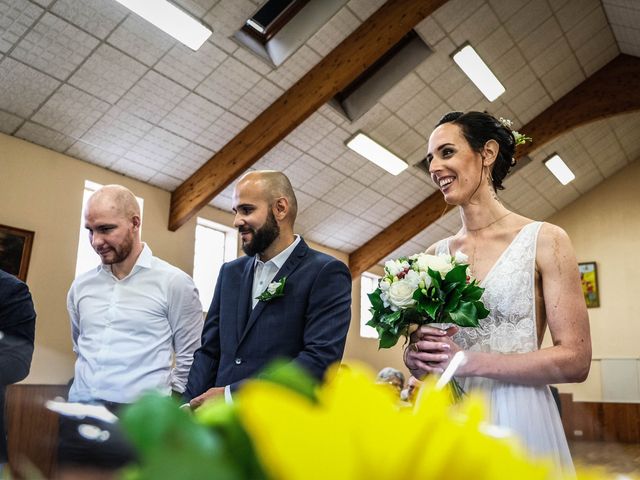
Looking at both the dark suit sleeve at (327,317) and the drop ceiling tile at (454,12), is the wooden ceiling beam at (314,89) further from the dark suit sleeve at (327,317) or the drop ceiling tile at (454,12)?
the dark suit sleeve at (327,317)

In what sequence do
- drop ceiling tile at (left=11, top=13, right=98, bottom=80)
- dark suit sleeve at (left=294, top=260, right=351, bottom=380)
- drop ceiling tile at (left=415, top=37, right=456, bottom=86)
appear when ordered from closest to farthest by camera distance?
1. dark suit sleeve at (left=294, top=260, right=351, bottom=380)
2. drop ceiling tile at (left=11, top=13, right=98, bottom=80)
3. drop ceiling tile at (left=415, top=37, right=456, bottom=86)

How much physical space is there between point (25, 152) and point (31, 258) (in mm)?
1150

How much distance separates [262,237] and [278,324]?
39cm

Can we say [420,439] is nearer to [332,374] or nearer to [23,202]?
[332,374]

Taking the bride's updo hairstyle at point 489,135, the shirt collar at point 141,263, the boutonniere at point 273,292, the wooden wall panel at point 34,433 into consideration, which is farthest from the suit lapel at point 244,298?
the wooden wall panel at point 34,433

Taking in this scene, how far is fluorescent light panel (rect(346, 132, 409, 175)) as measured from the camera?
953 centimetres

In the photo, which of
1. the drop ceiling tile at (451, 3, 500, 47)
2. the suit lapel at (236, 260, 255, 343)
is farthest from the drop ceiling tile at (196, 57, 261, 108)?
the suit lapel at (236, 260, 255, 343)

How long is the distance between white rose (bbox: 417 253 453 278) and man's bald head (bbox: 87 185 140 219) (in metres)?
1.61

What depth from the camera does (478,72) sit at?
942 cm

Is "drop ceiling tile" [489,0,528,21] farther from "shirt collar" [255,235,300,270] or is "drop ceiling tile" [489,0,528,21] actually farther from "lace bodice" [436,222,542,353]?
"lace bodice" [436,222,542,353]

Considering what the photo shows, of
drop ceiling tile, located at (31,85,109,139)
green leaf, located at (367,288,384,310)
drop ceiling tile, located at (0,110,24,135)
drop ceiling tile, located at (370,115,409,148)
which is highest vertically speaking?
drop ceiling tile, located at (370,115,409,148)

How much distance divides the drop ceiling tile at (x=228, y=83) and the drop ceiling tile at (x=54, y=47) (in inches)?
55.1

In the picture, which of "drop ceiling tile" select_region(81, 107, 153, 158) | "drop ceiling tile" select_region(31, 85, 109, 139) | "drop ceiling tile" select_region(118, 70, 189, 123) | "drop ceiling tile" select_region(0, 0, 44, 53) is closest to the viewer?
"drop ceiling tile" select_region(0, 0, 44, 53)

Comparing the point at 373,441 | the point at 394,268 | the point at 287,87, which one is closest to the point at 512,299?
the point at 394,268
